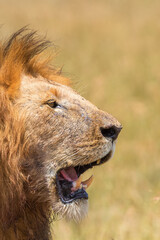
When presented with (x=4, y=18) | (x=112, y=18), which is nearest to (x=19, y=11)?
(x=4, y=18)

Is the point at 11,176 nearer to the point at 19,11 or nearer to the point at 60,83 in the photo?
the point at 60,83

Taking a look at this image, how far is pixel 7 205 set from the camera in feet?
9.84

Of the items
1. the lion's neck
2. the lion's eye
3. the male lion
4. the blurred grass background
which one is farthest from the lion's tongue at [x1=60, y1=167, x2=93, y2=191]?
the blurred grass background

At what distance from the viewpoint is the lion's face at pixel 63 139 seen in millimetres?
3086

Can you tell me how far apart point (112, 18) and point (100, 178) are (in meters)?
8.44

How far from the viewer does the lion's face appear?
3.09 meters

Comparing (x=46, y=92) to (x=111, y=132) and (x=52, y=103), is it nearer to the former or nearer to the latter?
(x=52, y=103)

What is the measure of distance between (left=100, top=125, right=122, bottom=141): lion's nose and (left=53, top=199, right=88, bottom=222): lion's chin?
0.39 meters

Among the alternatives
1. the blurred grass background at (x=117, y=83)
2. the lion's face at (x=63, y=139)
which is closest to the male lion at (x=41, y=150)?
the lion's face at (x=63, y=139)

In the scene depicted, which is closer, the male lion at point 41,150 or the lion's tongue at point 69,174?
the male lion at point 41,150

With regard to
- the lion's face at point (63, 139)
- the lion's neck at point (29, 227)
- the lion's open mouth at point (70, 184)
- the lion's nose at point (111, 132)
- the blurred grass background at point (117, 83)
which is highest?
the lion's nose at point (111, 132)

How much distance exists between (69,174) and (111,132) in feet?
1.10

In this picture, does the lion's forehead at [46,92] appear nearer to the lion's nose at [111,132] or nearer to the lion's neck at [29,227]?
the lion's nose at [111,132]

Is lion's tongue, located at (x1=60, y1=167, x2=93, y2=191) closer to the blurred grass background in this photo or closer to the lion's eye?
the lion's eye
